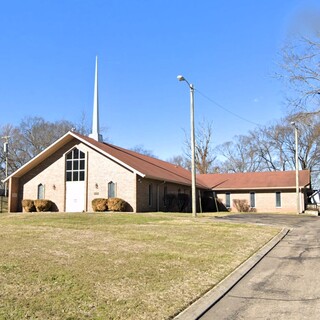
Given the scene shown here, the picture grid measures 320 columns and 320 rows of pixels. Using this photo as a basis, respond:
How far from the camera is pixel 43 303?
5246mm

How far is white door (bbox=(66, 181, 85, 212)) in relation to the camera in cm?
2878

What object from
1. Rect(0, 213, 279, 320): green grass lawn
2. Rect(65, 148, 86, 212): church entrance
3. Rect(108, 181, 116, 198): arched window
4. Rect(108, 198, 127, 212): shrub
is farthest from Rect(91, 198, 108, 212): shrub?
Rect(0, 213, 279, 320): green grass lawn

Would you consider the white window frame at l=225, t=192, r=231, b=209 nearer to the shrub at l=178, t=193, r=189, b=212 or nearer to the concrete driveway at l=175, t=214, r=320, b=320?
the shrub at l=178, t=193, r=189, b=212

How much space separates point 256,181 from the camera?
38.2 metres

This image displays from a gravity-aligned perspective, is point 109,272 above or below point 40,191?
below

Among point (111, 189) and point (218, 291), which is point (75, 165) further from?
point (218, 291)

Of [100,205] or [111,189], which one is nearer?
[100,205]

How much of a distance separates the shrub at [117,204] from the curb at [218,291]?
55.0ft

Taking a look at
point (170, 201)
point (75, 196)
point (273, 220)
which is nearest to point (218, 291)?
point (273, 220)

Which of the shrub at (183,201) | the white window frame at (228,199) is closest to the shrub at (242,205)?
the white window frame at (228,199)

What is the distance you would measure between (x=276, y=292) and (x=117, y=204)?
20.5 meters

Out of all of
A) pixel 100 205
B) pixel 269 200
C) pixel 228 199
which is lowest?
pixel 100 205

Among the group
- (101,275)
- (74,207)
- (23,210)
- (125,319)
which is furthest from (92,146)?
(125,319)

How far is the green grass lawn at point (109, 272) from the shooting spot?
17.1 feet
